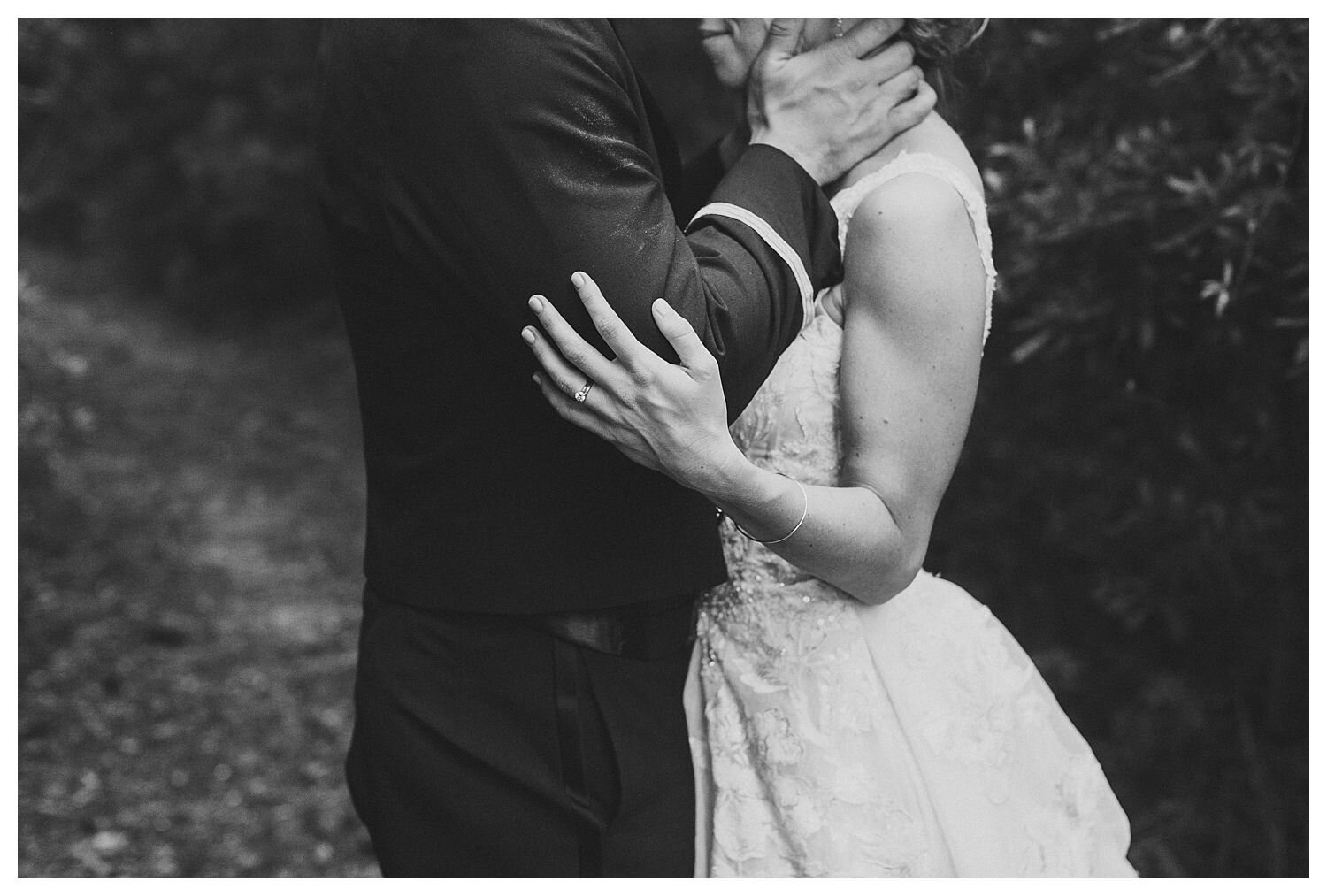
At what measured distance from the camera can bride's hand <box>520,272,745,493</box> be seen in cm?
130

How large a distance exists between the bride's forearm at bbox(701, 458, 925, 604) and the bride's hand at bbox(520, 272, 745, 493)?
43 mm

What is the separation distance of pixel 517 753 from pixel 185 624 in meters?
3.99

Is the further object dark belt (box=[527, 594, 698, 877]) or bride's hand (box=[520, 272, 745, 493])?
dark belt (box=[527, 594, 698, 877])

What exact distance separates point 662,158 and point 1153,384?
63.6 inches

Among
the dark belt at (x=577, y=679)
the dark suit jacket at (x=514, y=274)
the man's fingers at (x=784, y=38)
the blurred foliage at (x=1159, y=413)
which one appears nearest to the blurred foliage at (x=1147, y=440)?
the blurred foliage at (x=1159, y=413)

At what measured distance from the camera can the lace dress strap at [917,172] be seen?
164cm

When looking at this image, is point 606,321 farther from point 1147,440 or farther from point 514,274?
point 1147,440

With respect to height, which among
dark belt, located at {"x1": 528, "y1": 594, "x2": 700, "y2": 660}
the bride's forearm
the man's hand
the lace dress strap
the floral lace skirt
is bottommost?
the floral lace skirt

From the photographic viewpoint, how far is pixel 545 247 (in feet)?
4.19

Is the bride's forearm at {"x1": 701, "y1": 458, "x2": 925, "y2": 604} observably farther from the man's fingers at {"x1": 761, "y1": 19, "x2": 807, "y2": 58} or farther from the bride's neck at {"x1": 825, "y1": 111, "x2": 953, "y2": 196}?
the man's fingers at {"x1": 761, "y1": 19, "x2": 807, "y2": 58}

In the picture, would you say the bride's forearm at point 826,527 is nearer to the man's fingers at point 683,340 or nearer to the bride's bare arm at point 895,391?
the bride's bare arm at point 895,391

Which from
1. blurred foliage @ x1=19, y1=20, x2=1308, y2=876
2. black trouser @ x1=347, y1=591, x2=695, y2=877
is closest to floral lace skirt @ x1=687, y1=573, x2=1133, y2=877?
black trouser @ x1=347, y1=591, x2=695, y2=877
